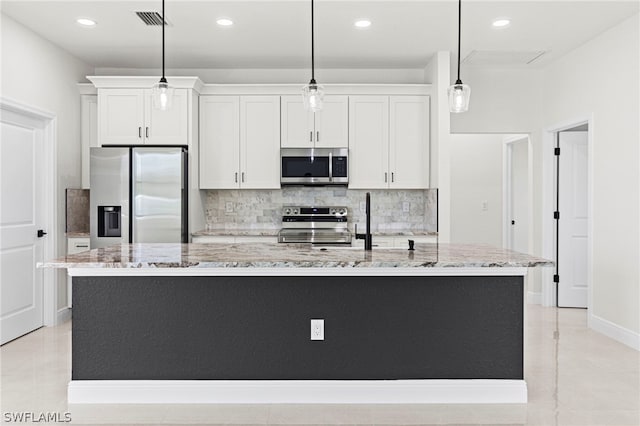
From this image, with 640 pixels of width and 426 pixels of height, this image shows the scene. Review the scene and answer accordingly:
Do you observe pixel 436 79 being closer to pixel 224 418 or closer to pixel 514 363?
pixel 514 363

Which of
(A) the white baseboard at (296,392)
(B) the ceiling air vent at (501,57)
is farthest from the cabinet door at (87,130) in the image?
(B) the ceiling air vent at (501,57)

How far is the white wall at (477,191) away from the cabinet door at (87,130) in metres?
4.68

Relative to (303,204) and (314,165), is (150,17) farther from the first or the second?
(303,204)

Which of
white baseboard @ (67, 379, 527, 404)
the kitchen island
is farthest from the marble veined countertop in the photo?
white baseboard @ (67, 379, 527, 404)

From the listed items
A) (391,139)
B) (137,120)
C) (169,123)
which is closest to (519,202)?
(391,139)

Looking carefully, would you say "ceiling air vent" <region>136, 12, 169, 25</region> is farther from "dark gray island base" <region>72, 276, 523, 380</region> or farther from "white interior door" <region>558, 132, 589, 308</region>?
"white interior door" <region>558, 132, 589, 308</region>

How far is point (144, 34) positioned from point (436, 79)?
274 centimetres

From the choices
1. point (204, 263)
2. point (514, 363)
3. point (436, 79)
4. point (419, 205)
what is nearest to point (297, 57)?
point (436, 79)

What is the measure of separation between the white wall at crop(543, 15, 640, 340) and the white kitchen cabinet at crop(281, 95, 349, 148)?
2.25 meters

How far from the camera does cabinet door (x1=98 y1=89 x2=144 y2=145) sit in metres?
5.32

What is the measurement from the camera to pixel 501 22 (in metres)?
4.39

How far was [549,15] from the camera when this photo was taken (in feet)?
13.9

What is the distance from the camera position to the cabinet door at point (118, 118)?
5320mm

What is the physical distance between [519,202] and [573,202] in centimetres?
179
